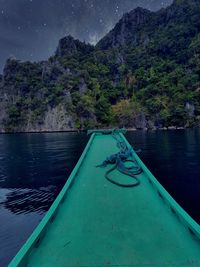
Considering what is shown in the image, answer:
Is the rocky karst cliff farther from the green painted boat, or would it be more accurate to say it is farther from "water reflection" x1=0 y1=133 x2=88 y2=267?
the green painted boat

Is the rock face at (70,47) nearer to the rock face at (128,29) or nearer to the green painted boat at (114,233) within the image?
the rock face at (128,29)

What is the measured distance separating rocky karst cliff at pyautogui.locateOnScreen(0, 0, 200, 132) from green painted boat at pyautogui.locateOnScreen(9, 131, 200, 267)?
61824 millimetres

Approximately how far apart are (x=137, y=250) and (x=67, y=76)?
274 ft

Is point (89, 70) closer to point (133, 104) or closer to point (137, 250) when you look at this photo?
point (133, 104)

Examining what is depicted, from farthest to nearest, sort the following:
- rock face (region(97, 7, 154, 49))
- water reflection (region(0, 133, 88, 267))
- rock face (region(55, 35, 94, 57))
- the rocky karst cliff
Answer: rock face (region(97, 7, 154, 49)), rock face (region(55, 35, 94, 57)), the rocky karst cliff, water reflection (region(0, 133, 88, 267))

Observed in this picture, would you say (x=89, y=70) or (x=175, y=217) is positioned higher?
(x=89, y=70)

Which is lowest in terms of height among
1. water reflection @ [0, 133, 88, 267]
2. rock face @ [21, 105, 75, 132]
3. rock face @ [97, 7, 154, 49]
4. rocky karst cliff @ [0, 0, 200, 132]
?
Result: water reflection @ [0, 133, 88, 267]

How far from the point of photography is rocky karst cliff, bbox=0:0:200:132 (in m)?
68.6

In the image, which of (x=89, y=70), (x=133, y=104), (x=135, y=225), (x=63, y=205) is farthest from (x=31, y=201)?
(x=89, y=70)

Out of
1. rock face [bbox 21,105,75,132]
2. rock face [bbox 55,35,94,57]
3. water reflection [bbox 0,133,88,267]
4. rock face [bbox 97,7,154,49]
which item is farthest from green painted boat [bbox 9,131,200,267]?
rock face [bbox 97,7,154,49]

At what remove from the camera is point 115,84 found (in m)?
94.1

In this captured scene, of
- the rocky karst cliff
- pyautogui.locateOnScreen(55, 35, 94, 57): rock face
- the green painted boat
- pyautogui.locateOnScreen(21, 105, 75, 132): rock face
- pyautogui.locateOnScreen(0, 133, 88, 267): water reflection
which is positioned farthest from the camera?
pyautogui.locateOnScreen(55, 35, 94, 57): rock face

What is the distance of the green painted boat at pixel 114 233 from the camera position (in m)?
2.31

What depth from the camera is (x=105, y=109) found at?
252 ft
